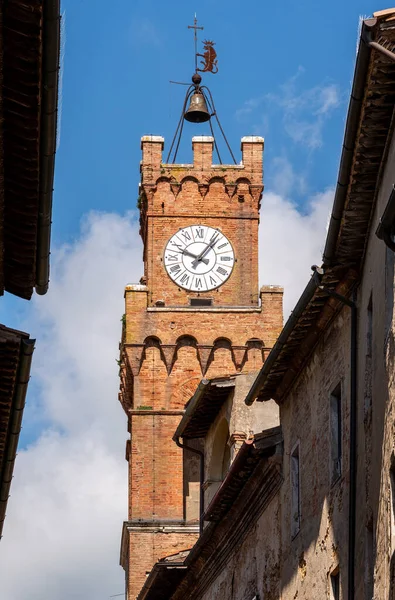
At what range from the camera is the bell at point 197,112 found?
183ft

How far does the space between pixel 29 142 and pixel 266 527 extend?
37.2 ft

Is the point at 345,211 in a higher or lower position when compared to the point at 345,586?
higher

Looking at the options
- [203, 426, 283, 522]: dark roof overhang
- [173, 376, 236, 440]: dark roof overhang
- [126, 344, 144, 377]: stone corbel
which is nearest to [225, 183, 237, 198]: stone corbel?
[126, 344, 144, 377]: stone corbel

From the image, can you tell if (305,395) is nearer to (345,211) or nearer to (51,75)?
(345,211)

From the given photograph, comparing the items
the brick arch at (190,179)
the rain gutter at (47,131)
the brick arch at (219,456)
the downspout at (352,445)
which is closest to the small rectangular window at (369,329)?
the downspout at (352,445)

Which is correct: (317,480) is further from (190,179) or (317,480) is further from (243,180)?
(190,179)

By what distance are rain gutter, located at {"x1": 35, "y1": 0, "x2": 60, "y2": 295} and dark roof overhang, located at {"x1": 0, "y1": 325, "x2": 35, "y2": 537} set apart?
1067 mm

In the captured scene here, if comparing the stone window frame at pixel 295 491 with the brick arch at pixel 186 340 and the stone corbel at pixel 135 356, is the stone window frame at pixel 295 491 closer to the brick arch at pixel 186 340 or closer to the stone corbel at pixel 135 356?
the stone corbel at pixel 135 356

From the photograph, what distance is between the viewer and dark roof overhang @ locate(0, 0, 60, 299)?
15.2 metres

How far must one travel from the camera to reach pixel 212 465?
36438mm

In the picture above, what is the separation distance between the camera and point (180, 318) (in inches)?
2160

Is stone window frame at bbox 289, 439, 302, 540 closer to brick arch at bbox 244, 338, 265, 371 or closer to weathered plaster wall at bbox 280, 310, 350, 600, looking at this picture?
weathered plaster wall at bbox 280, 310, 350, 600

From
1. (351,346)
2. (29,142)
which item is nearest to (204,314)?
(351,346)

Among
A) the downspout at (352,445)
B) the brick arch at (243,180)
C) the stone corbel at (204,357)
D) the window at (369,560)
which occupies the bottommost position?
the window at (369,560)
